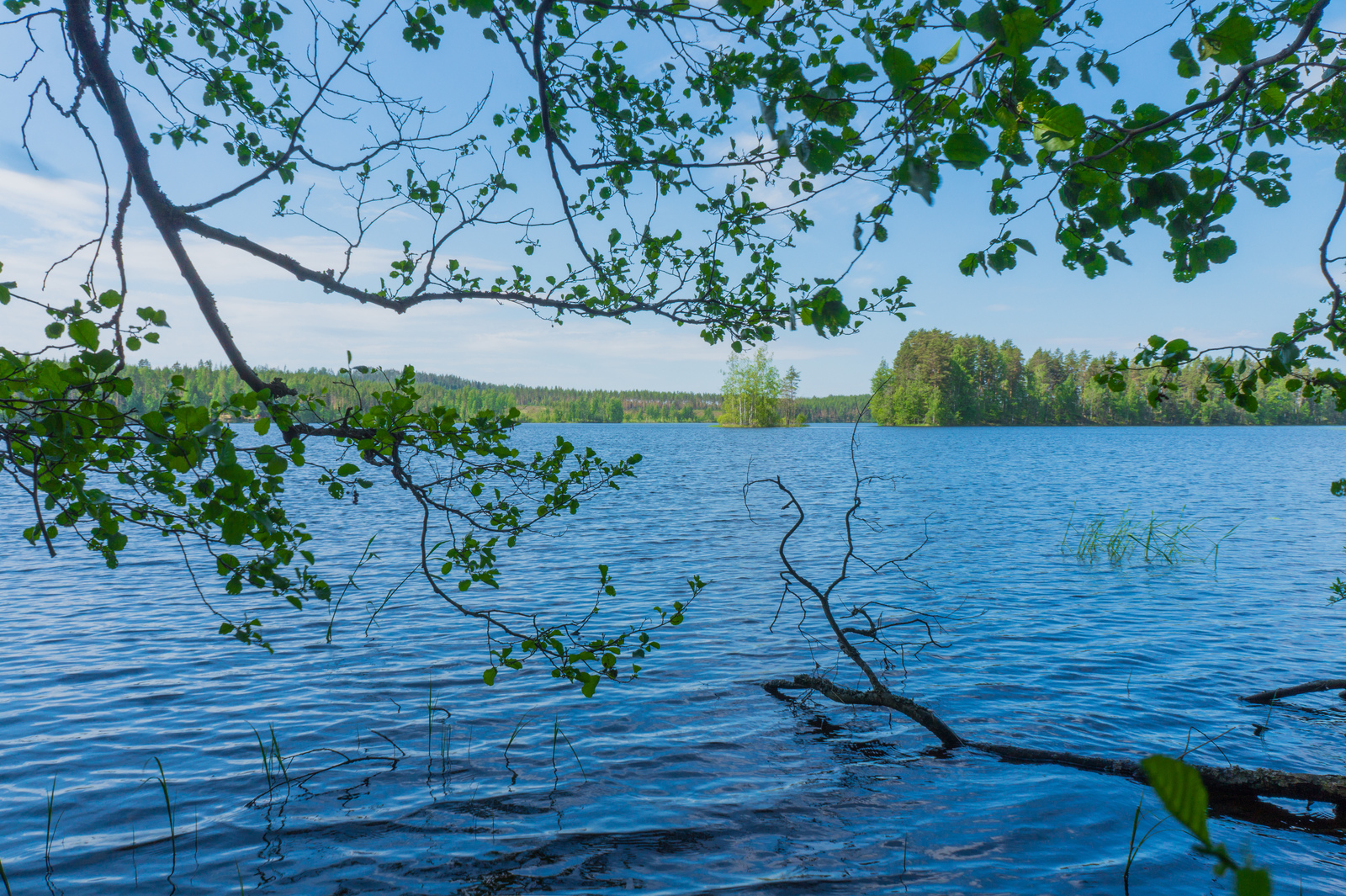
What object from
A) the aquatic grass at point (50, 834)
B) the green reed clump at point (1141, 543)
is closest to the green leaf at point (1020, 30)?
the aquatic grass at point (50, 834)

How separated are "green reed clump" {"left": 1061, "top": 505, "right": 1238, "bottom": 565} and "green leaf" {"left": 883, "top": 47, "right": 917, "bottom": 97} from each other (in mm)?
20073

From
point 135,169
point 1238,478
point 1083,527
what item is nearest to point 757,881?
point 135,169

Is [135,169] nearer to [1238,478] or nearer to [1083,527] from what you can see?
[1083,527]

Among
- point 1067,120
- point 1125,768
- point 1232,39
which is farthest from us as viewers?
point 1125,768

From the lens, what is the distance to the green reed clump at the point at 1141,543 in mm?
20391

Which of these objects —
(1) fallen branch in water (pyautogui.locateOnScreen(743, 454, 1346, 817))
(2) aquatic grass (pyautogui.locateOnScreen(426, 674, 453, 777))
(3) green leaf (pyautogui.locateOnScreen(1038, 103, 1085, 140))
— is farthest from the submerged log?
(3) green leaf (pyautogui.locateOnScreen(1038, 103, 1085, 140))

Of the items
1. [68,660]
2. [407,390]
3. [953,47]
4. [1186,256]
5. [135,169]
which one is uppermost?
[135,169]

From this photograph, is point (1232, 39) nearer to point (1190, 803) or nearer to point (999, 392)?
point (1190, 803)

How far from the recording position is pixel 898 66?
7.71 ft

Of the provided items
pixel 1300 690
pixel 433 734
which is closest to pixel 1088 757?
pixel 1300 690

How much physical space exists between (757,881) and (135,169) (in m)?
6.93

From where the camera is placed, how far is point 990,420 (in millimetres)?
161500

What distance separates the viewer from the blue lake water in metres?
6.35

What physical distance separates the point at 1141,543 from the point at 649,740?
1789cm
